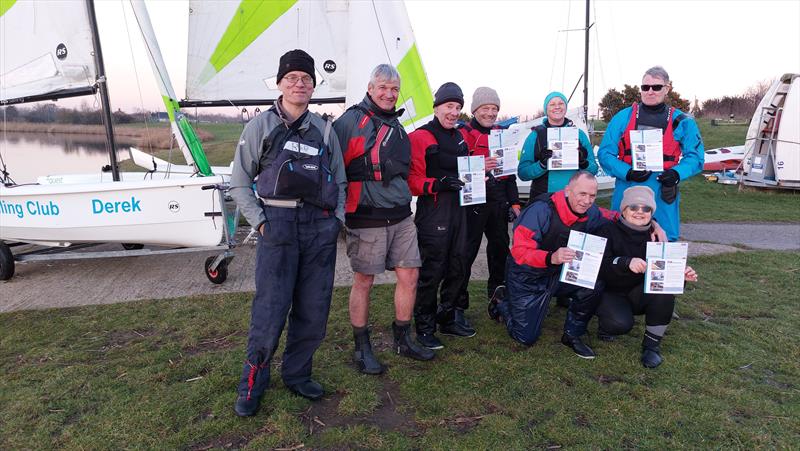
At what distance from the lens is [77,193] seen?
15.9 ft

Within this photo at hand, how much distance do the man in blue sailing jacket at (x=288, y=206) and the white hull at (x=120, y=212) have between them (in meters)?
2.47

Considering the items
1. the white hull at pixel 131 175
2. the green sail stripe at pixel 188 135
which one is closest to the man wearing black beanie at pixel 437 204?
the white hull at pixel 131 175

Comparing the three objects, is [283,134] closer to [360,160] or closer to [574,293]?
[360,160]

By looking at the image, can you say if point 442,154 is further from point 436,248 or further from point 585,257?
point 585,257

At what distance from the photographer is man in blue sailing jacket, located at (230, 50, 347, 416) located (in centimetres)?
251

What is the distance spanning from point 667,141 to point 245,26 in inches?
234

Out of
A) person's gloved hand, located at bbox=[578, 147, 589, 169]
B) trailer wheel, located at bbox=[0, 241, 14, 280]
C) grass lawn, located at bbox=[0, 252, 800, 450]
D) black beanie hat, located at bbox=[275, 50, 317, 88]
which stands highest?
black beanie hat, located at bbox=[275, 50, 317, 88]

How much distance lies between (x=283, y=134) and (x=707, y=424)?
8.99ft

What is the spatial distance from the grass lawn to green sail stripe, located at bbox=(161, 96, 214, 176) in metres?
2.44

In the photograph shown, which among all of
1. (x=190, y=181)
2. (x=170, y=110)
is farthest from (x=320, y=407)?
(x=170, y=110)

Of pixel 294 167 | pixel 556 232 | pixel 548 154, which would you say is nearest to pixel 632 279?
pixel 556 232

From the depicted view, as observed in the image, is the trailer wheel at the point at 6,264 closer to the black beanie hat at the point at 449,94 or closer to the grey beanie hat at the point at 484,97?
the black beanie hat at the point at 449,94

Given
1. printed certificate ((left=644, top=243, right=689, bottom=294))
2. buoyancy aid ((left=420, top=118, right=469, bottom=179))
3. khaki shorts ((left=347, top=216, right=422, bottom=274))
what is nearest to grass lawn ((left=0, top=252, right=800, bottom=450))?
printed certificate ((left=644, top=243, right=689, bottom=294))

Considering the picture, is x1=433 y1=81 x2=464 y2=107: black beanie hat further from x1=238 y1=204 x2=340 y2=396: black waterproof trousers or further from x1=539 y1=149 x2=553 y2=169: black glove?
x1=238 y1=204 x2=340 y2=396: black waterproof trousers
